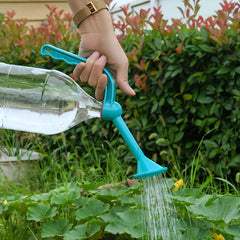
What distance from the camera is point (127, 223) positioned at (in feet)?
5.94

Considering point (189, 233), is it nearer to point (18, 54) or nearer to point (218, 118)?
point (218, 118)

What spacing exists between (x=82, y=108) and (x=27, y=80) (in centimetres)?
45

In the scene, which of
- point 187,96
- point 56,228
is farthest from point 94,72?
point 187,96

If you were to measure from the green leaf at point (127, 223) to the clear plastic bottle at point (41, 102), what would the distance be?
0.47 m

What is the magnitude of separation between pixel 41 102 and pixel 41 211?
0.55 meters

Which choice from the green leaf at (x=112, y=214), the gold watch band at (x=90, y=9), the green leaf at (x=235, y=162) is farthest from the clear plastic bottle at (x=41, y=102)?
the green leaf at (x=235, y=162)

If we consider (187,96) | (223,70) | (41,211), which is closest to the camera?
(41,211)

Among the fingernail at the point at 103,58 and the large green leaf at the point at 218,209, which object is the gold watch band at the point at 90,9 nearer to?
the fingernail at the point at 103,58

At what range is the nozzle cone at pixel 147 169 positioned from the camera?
1.42m

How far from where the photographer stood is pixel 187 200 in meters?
1.85

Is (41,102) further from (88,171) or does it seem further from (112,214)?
(88,171)

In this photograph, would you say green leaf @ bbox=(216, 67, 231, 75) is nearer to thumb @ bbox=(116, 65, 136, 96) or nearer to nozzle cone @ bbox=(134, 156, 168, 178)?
thumb @ bbox=(116, 65, 136, 96)

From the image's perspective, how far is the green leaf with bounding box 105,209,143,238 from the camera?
173 cm

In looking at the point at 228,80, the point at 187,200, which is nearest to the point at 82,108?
the point at 187,200
